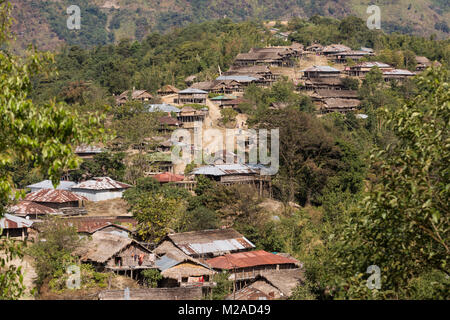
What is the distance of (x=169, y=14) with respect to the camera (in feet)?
565

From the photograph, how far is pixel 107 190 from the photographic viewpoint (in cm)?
3462

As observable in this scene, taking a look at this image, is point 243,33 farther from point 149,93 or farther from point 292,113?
point 292,113

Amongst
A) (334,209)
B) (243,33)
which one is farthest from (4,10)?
(243,33)

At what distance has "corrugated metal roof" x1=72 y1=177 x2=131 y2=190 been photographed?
34.5 meters

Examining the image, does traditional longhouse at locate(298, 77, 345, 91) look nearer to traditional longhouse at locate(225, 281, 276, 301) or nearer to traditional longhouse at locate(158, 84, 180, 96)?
traditional longhouse at locate(158, 84, 180, 96)

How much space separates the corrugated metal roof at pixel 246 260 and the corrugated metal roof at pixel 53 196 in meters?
11.4

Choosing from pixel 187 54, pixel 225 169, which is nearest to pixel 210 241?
pixel 225 169

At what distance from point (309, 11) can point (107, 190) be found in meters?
156

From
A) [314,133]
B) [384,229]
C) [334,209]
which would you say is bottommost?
[334,209]

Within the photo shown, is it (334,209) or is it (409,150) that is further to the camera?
(334,209)

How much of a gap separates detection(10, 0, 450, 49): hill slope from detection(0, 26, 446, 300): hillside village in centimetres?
→ 10691

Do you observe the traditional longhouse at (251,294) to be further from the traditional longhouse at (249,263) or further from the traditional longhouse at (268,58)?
the traditional longhouse at (268,58)

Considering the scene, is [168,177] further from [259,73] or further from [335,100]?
[259,73]
